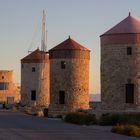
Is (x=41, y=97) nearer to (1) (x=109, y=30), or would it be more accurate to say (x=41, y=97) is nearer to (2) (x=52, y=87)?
(2) (x=52, y=87)

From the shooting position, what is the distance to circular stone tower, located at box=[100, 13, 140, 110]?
116ft

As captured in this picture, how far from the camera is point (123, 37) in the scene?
35469mm

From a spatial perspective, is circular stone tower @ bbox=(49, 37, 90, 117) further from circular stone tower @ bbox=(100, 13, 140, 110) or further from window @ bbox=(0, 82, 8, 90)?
window @ bbox=(0, 82, 8, 90)

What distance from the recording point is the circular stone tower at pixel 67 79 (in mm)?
44312

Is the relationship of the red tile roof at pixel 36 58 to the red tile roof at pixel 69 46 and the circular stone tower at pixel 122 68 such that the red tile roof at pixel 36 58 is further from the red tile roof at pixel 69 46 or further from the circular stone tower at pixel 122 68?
the circular stone tower at pixel 122 68

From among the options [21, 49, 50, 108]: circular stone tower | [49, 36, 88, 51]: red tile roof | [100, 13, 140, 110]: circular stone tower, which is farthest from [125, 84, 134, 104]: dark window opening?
[21, 49, 50, 108]: circular stone tower

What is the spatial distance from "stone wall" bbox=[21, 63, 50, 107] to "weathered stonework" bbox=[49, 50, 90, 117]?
10.4m

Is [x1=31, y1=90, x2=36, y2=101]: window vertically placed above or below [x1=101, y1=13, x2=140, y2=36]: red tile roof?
below

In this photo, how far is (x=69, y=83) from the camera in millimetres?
44250

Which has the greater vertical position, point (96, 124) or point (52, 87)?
point (52, 87)

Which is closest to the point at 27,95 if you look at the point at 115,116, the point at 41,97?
the point at 41,97

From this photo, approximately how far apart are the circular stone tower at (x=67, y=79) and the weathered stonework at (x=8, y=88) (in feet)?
102

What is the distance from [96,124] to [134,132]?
26.2 ft

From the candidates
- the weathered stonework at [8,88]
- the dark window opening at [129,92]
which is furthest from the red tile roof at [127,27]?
the weathered stonework at [8,88]
